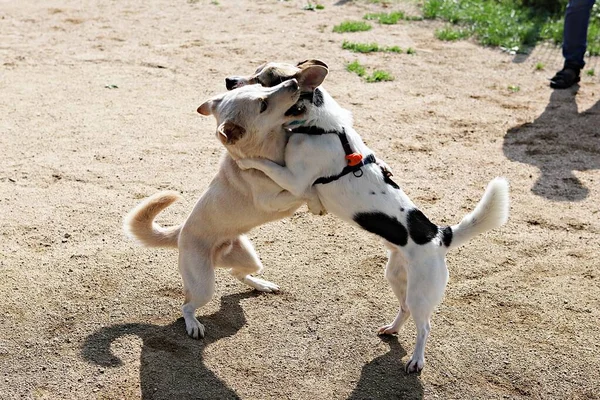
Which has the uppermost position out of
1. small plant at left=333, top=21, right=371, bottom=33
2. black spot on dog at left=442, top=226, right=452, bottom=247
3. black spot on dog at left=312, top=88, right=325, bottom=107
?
black spot on dog at left=312, top=88, right=325, bottom=107

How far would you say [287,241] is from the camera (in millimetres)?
6371

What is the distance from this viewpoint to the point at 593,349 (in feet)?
17.0

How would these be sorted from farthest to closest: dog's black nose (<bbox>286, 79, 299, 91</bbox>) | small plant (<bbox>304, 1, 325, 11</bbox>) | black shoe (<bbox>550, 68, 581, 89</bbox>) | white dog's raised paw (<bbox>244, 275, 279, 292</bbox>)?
1. small plant (<bbox>304, 1, 325, 11</bbox>)
2. black shoe (<bbox>550, 68, 581, 89</bbox>)
3. white dog's raised paw (<bbox>244, 275, 279, 292</bbox>)
4. dog's black nose (<bbox>286, 79, 299, 91</bbox>)

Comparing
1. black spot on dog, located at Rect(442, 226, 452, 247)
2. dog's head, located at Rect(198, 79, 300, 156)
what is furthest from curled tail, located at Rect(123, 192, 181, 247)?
black spot on dog, located at Rect(442, 226, 452, 247)

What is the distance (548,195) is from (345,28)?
5.39m

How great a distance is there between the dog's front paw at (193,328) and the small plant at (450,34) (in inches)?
305

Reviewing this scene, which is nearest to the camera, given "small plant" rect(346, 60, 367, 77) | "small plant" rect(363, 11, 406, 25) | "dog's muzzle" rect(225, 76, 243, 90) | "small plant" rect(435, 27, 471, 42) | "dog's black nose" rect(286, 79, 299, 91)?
"dog's black nose" rect(286, 79, 299, 91)

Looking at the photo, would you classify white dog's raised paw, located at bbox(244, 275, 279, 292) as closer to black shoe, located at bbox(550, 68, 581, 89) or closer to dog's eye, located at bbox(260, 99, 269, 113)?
dog's eye, located at bbox(260, 99, 269, 113)

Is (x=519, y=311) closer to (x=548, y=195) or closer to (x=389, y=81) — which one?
(x=548, y=195)

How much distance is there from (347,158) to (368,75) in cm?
536

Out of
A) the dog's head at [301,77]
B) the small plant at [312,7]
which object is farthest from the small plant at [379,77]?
the dog's head at [301,77]

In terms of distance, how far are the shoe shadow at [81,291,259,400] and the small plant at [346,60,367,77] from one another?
16.9ft

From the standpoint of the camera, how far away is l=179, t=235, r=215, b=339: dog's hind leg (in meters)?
5.16

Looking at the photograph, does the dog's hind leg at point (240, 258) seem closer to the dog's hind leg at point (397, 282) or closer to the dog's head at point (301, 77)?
the dog's hind leg at point (397, 282)
